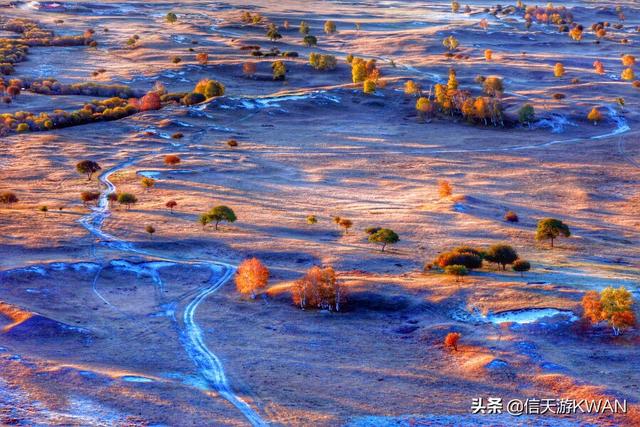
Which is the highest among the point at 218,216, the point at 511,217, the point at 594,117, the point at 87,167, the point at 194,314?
the point at 594,117

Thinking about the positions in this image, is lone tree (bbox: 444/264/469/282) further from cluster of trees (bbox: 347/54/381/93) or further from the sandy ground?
cluster of trees (bbox: 347/54/381/93)

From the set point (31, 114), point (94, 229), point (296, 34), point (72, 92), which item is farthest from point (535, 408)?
point (296, 34)

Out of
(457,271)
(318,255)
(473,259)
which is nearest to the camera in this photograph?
(457,271)

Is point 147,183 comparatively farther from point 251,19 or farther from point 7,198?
point 251,19

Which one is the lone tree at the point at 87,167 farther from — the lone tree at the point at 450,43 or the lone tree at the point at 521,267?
the lone tree at the point at 450,43

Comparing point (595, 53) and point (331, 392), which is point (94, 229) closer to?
point (331, 392)

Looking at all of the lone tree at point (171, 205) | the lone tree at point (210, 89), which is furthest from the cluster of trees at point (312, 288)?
the lone tree at point (210, 89)

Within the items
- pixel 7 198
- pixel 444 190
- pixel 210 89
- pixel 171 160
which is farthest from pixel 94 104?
pixel 444 190
